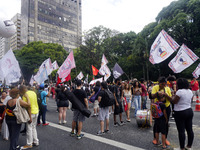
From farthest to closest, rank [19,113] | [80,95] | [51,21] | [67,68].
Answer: [51,21] < [67,68] < [80,95] < [19,113]

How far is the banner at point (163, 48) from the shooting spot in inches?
283

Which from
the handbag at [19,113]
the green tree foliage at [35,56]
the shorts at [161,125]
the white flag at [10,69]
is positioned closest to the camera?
the handbag at [19,113]

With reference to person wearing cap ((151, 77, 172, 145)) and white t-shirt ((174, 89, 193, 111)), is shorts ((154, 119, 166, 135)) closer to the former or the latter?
person wearing cap ((151, 77, 172, 145))

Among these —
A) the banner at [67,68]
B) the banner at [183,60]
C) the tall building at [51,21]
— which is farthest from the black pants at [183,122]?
the tall building at [51,21]

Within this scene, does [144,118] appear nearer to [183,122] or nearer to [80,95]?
[183,122]

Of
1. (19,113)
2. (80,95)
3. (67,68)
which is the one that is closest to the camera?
(19,113)

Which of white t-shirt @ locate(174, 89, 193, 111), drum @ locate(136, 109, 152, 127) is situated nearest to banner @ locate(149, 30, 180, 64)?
drum @ locate(136, 109, 152, 127)

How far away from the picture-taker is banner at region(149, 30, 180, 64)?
23.6 feet

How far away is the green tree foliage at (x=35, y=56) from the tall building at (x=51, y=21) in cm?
1469

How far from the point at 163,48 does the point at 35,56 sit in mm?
40854

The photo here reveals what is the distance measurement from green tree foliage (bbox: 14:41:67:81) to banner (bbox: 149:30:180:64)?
3771 centimetres

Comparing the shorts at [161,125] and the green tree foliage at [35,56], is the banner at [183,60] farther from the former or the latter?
the green tree foliage at [35,56]

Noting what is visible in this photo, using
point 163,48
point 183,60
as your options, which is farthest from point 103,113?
point 183,60

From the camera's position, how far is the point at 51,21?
76.8 m
